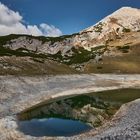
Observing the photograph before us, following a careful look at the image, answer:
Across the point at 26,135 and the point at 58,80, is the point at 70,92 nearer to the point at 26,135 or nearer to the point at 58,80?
the point at 58,80

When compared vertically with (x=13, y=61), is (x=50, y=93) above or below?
below

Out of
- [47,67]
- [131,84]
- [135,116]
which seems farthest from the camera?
[47,67]

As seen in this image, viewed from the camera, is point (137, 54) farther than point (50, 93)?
Yes

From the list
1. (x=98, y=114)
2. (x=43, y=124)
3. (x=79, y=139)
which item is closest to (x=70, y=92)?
(x=98, y=114)

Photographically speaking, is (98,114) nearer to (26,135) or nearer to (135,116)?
(135,116)

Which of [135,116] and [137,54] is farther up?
[137,54]

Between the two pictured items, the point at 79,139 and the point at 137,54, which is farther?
the point at 137,54

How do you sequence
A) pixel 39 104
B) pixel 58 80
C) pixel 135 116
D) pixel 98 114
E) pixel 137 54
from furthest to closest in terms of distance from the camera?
1. pixel 137 54
2. pixel 58 80
3. pixel 39 104
4. pixel 98 114
5. pixel 135 116

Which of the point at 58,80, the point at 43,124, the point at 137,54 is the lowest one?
the point at 43,124

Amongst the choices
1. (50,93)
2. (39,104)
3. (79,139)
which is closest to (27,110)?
(39,104)
